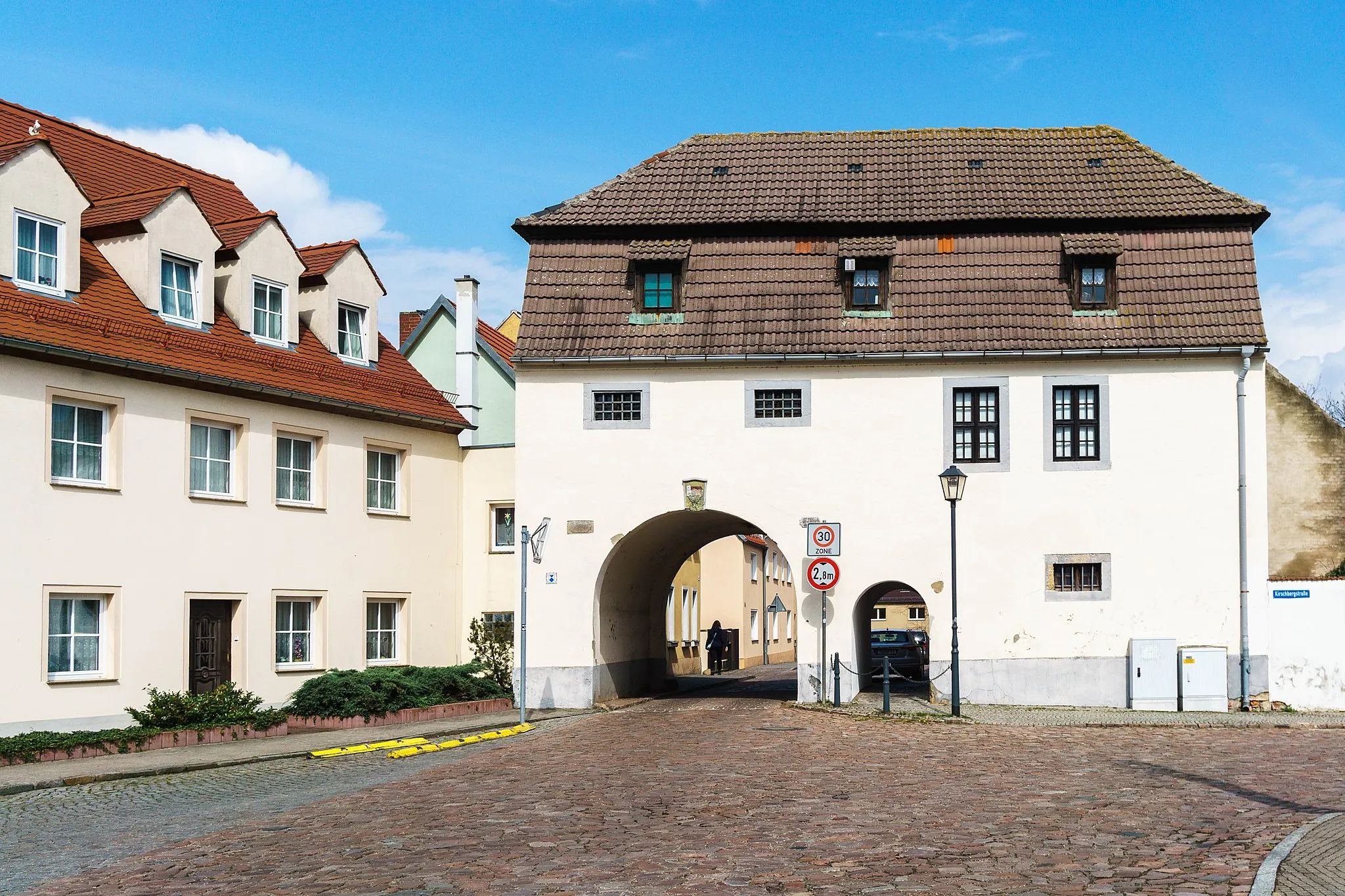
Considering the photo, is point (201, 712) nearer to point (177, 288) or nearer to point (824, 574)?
point (177, 288)

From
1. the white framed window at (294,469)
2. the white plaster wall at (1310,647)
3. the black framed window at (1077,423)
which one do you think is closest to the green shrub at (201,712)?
the white framed window at (294,469)

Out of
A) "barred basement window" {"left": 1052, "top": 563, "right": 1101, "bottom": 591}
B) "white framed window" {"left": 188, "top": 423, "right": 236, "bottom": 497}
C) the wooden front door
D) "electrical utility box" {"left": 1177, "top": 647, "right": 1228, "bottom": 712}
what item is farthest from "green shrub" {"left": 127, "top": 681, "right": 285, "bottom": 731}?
"electrical utility box" {"left": 1177, "top": 647, "right": 1228, "bottom": 712}

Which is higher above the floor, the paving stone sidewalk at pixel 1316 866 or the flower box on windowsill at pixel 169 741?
the paving stone sidewalk at pixel 1316 866

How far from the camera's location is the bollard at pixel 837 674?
1007 inches

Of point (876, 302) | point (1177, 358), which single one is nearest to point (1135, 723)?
point (1177, 358)

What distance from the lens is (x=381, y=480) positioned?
28.8m

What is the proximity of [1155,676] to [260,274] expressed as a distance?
1713 centimetres

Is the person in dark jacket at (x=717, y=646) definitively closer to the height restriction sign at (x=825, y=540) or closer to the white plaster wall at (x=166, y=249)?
the height restriction sign at (x=825, y=540)

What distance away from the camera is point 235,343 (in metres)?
25.4

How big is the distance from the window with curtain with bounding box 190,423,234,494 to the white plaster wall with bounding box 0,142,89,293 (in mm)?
3182

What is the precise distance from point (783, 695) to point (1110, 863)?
21038mm

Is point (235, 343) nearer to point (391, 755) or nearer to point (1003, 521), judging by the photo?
point (391, 755)

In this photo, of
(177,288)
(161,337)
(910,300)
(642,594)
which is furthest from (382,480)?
(910,300)

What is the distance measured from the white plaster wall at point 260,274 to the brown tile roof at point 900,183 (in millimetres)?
4225
